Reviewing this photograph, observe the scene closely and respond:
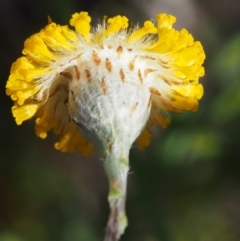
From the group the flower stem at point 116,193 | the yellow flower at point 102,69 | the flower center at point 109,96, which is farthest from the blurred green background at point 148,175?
the flower stem at point 116,193

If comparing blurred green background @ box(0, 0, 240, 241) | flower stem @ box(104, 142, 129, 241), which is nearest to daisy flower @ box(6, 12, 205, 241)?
flower stem @ box(104, 142, 129, 241)

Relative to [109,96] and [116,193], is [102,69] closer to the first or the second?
[109,96]

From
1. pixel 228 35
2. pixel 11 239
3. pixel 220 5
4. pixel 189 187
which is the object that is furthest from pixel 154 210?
pixel 220 5

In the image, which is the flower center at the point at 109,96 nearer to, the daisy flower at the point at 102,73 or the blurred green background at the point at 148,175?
the daisy flower at the point at 102,73

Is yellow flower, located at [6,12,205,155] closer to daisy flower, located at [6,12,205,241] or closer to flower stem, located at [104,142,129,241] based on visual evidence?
daisy flower, located at [6,12,205,241]

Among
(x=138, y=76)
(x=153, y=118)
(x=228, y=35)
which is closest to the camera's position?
(x=138, y=76)

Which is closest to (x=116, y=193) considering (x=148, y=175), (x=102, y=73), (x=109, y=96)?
(x=109, y=96)

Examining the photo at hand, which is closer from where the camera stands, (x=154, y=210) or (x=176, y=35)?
(x=176, y=35)

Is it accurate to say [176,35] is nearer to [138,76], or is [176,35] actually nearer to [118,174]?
[138,76]
